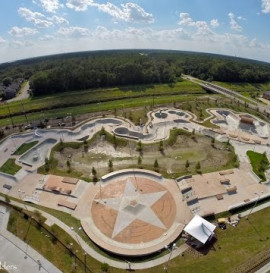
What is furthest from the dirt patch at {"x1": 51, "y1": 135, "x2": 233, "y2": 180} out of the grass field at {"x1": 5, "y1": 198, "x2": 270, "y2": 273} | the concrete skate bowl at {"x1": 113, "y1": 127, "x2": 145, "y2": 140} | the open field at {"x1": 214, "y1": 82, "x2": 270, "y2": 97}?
the open field at {"x1": 214, "y1": 82, "x2": 270, "y2": 97}

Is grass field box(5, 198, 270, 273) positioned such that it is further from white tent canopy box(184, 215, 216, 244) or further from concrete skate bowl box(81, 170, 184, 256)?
concrete skate bowl box(81, 170, 184, 256)

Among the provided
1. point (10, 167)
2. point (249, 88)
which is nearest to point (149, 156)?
point (10, 167)

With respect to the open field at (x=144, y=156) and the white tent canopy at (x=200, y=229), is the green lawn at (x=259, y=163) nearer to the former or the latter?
the open field at (x=144, y=156)

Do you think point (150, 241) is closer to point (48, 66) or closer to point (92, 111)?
point (92, 111)

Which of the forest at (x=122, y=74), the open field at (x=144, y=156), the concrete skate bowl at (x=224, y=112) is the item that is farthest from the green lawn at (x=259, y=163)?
the forest at (x=122, y=74)

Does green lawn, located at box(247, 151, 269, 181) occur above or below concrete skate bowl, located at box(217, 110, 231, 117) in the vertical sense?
below

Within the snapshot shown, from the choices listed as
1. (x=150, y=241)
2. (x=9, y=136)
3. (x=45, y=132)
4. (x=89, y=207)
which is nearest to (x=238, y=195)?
(x=150, y=241)
